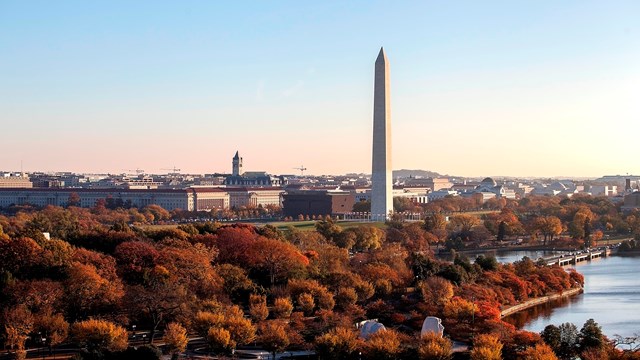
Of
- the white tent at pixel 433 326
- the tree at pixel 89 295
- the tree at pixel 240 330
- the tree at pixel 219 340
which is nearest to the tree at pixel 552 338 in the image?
the white tent at pixel 433 326

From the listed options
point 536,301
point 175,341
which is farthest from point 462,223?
point 175,341

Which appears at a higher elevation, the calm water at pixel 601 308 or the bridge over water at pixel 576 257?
the bridge over water at pixel 576 257

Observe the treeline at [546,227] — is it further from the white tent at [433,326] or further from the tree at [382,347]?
the tree at [382,347]

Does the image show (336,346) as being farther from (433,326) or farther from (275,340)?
(433,326)

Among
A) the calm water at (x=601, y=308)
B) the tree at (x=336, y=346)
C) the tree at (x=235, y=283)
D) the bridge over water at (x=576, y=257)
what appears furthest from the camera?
the bridge over water at (x=576, y=257)

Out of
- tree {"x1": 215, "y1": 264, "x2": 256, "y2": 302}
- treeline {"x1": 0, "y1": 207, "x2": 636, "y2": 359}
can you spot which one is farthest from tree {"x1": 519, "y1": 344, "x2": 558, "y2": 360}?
tree {"x1": 215, "y1": 264, "x2": 256, "y2": 302}

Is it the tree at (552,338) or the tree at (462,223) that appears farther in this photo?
the tree at (462,223)

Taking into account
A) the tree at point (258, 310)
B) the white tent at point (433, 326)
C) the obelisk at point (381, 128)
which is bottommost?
the white tent at point (433, 326)
